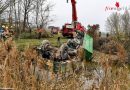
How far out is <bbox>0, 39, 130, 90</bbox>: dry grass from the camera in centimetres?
517

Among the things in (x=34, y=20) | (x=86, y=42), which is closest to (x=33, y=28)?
(x=34, y=20)

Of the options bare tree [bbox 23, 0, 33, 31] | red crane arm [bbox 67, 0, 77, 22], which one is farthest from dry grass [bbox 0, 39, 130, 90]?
bare tree [bbox 23, 0, 33, 31]

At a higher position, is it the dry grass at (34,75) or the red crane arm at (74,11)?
the red crane arm at (74,11)

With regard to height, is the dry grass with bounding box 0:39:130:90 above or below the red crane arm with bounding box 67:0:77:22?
below

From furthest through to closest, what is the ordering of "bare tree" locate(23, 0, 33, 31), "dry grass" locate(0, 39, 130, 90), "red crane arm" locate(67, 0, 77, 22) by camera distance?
1. "bare tree" locate(23, 0, 33, 31)
2. "red crane arm" locate(67, 0, 77, 22)
3. "dry grass" locate(0, 39, 130, 90)

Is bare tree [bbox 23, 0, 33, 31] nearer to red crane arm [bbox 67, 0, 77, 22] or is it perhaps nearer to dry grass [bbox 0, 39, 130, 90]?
red crane arm [bbox 67, 0, 77, 22]

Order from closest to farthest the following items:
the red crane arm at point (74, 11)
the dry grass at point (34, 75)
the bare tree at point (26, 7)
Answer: the dry grass at point (34, 75), the red crane arm at point (74, 11), the bare tree at point (26, 7)

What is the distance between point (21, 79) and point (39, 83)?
1.11 feet

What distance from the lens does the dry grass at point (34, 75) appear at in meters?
5.17

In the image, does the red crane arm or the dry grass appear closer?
the dry grass

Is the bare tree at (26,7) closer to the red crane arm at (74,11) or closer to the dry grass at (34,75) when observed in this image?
the red crane arm at (74,11)

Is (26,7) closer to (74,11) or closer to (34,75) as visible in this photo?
(74,11)

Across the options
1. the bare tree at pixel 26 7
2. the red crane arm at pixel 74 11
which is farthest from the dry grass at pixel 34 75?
the bare tree at pixel 26 7

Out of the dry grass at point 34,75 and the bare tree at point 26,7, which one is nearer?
the dry grass at point 34,75
